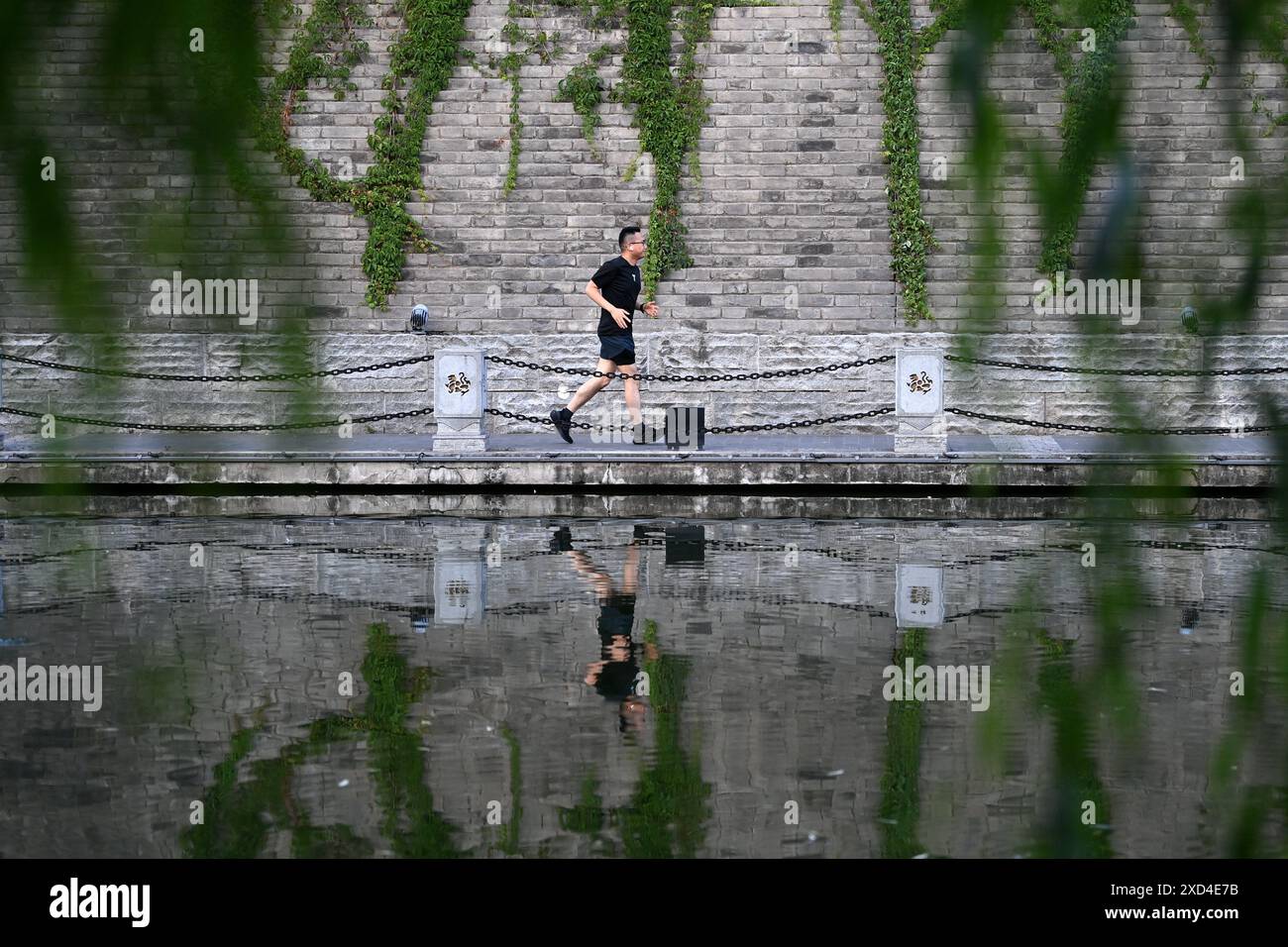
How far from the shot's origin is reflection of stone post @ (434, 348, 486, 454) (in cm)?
1549

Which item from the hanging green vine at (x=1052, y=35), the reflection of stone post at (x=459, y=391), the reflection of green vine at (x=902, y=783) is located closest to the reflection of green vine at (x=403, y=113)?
the reflection of stone post at (x=459, y=391)

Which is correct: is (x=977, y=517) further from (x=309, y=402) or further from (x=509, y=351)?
(x=309, y=402)

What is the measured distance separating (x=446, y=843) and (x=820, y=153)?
53.7 ft

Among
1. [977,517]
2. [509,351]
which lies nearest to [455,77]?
[509,351]

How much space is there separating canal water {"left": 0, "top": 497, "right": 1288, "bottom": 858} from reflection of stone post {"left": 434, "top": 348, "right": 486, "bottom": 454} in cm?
443

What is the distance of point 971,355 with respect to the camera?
4.76 feet

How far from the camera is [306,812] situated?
5125mm

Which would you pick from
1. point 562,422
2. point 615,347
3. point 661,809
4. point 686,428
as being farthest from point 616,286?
point 661,809

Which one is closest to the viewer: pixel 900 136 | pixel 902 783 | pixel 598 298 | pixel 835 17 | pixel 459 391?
pixel 902 783

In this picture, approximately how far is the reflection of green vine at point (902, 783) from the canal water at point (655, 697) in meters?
0.02

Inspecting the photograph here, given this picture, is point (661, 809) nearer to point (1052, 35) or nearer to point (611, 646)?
point (611, 646)

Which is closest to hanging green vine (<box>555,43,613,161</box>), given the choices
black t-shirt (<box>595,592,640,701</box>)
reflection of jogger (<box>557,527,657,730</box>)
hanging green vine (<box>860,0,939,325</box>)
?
hanging green vine (<box>860,0,939,325</box>)

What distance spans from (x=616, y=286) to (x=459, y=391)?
173 cm

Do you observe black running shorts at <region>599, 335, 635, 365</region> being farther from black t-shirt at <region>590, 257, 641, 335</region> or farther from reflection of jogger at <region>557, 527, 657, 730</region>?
reflection of jogger at <region>557, 527, 657, 730</region>
